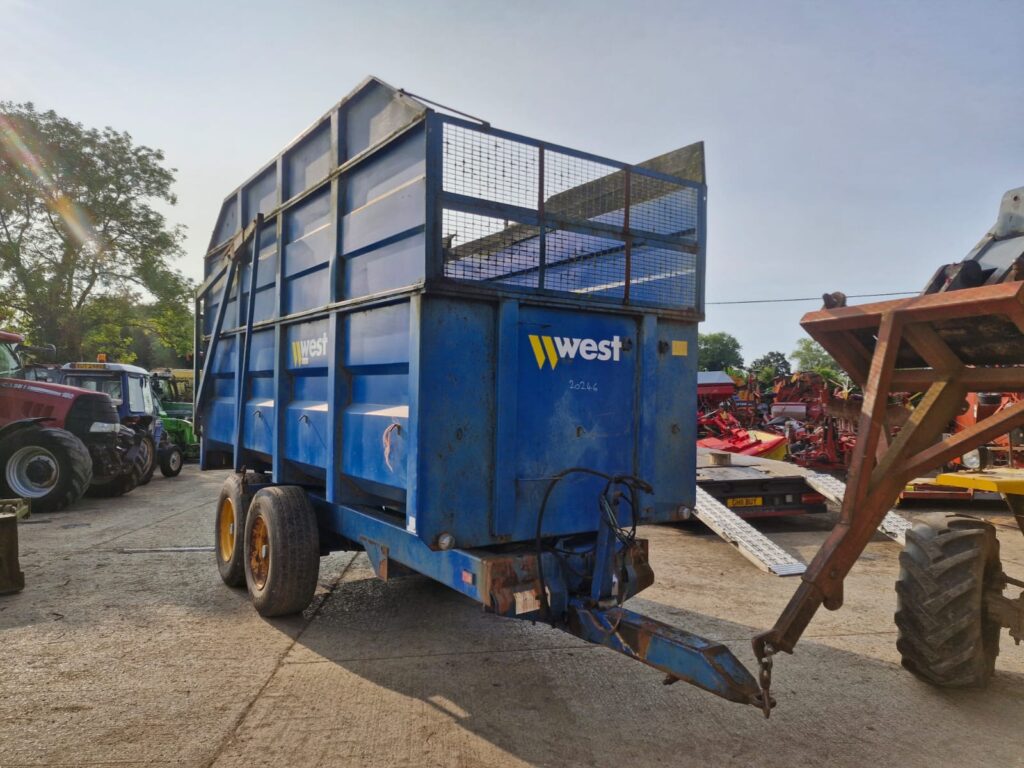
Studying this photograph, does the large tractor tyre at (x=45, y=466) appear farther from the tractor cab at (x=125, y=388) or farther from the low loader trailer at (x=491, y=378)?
the low loader trailer at (x=491, y=378)

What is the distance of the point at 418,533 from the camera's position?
3252 mm

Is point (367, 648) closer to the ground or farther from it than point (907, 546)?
closer to the ground

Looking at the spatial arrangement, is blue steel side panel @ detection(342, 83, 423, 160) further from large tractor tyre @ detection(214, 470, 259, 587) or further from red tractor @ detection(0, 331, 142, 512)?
red tractor @ detection(0, 331, 142, 512)

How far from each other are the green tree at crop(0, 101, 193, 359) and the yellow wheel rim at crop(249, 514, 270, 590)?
77.9 ft

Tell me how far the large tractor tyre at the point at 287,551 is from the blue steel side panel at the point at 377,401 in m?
0.64

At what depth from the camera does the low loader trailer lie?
3.29 metres

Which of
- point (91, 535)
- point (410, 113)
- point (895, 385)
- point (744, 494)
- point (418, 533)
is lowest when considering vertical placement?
point (91, 535)

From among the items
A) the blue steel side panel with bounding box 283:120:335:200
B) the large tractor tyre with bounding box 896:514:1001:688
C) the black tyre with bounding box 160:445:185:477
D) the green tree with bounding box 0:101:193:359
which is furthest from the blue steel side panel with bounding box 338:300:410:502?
the green tree with bounding box 0:101:193:359

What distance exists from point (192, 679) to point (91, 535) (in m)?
5.21

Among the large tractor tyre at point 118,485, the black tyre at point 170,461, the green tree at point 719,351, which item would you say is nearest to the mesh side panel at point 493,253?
the large tractor tyre at point 118,485

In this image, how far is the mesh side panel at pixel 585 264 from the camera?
12.3ft

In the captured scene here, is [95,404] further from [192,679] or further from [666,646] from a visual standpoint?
[666,646]

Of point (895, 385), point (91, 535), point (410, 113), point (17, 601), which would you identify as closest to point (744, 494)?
point (895, 385)

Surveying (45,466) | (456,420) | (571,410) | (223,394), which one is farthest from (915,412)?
(45,466)
